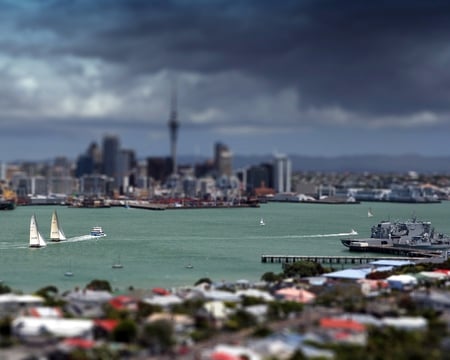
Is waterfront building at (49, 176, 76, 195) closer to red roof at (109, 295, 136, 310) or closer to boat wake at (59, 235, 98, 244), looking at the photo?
boat wake at (59, 235, 98, 244)

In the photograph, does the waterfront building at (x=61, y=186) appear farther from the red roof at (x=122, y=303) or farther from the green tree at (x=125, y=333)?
the green tree at (x=125, y=333)

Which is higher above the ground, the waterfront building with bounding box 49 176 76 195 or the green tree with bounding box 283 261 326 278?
the waterfront building with bounding box 49 176 76 195

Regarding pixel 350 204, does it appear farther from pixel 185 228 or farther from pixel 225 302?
pixel 225 302

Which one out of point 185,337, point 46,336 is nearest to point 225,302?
point 185,337

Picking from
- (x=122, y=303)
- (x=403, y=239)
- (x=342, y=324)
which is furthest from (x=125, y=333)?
(x=403, y=239)

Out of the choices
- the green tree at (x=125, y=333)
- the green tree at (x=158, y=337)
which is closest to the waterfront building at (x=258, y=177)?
the green tree at (x=125, y=333)

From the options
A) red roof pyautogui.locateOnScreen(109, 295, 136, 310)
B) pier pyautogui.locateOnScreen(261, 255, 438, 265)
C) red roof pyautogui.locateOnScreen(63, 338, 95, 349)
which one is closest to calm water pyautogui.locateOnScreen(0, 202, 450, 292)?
pier pyautogui.locateOnScreen(261, 255, 438, 265)

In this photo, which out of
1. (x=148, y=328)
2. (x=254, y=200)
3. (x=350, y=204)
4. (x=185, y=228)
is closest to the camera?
(x=148, y=328)

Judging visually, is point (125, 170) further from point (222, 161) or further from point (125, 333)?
point (125, 333)
